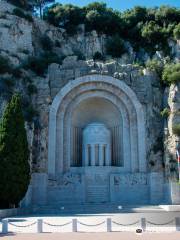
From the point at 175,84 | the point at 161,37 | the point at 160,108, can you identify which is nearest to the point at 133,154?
the point at 160,108

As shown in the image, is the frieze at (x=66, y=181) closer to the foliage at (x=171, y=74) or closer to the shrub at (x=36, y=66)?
the shrub at (x=36, y=66)

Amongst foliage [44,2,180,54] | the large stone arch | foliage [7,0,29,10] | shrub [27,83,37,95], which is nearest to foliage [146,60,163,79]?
the large stone arch

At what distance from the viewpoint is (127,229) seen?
15008 millimetres

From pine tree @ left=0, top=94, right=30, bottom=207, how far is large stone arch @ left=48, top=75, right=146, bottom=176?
5.53 meters

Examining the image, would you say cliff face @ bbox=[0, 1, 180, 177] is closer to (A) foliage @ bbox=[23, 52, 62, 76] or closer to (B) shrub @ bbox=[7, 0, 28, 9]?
(A) foliage @ bbox=[23, 52, 62, 76]

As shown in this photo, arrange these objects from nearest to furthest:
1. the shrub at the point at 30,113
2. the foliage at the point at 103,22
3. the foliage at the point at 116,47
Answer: the shrub at the point at 30,113, the foliage at the point at 116,47, the foliage at the point at 103,22

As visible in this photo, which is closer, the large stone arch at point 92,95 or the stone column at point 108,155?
the large stone arch at point 92,95

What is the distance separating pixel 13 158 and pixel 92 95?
34.4 ft

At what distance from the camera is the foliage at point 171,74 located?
30.0 meters

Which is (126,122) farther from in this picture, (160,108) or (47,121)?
(47,121)

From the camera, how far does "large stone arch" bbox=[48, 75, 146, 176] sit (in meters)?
28.6

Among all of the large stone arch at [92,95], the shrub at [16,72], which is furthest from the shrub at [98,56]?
the shrub at [16,72]

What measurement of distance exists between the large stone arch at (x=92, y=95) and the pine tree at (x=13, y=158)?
553 cm

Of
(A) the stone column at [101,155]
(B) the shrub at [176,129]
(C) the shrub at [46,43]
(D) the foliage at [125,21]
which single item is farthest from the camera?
(D) the foliage at [125,21]
